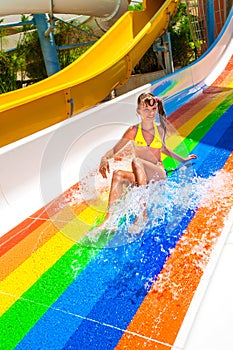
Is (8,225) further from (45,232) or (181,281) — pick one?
(181,281)

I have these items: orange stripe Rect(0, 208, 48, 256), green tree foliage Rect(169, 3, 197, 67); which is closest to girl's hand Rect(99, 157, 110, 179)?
orange stripe Rect(0, 208, 48, 256)

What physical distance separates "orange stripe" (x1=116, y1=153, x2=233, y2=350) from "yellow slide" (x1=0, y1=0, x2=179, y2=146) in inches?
81.8

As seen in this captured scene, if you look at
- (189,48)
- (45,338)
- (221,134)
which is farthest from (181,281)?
(189,48)

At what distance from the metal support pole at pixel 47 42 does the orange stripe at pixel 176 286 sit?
3.90 m

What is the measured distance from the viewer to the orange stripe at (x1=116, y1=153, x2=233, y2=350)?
1497 mm

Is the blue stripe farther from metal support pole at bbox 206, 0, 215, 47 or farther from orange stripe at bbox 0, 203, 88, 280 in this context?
metal support pole at bbox 206, 0, 215, 47

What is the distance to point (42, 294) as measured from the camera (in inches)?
72.4

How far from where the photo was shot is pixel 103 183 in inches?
110

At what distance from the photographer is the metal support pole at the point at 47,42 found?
527 centimetres

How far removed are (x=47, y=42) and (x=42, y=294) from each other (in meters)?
4.41

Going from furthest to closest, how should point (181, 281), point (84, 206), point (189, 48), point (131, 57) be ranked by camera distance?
1. point (189, 48)
2. point (131, 57)
3. point (84, 206)
4. point (181, 281)

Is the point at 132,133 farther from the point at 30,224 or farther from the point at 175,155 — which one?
the point at 30,224

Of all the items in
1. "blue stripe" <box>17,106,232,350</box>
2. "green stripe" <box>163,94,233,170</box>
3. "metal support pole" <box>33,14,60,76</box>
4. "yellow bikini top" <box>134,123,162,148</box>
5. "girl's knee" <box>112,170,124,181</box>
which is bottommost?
"blue stripe" <box>17,106,232,350</box>

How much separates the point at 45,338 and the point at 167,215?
3.81 ft
